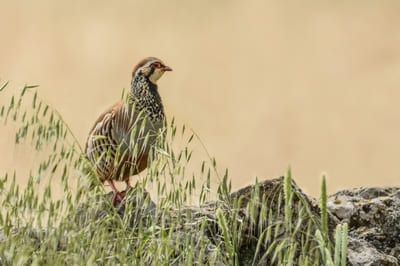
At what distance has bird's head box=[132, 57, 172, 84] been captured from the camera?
980 centimetres

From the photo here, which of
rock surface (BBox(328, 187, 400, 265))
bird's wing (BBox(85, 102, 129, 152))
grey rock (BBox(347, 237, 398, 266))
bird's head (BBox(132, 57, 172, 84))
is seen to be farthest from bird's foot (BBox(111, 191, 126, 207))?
grey rock (BBox(347, 237, 398, 266))

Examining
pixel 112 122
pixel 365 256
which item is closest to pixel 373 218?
pixel 365 256

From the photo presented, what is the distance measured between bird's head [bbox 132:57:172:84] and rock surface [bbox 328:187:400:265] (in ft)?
7.46

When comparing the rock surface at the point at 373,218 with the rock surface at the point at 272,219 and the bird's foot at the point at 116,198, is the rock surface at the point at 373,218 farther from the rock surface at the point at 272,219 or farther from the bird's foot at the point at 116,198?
→ the bird's foot at the point at 116,198

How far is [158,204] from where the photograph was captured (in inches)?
273

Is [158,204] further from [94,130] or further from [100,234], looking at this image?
[94,130]

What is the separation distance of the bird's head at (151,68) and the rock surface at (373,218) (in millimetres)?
2275

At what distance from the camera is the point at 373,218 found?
881 cm

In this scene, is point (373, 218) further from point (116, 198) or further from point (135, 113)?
point (135, 113)

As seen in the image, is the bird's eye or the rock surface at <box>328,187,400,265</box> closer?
the rock surface at <box>328,187,400,265</box>

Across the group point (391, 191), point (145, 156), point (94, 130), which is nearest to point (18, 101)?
point (145, 156)

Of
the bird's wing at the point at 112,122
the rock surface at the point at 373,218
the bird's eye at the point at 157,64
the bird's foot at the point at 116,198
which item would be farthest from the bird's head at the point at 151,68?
the rock surface at the point at 373,218

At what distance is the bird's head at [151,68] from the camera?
9805 millimetres

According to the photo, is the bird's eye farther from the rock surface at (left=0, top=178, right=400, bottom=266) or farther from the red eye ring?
the rock surface at (left=0, top=178, right=400, bottom=266)
